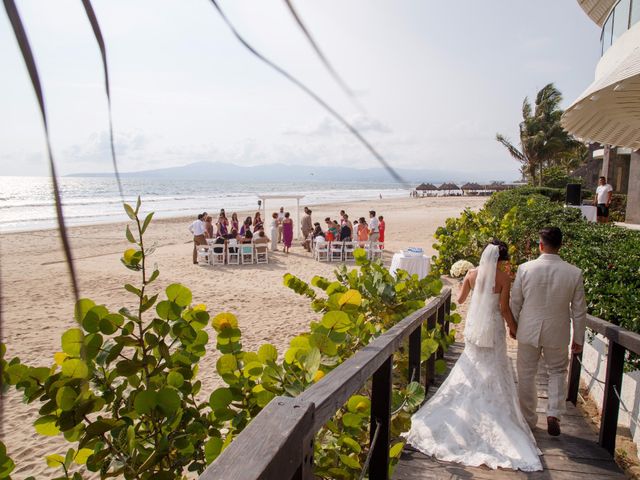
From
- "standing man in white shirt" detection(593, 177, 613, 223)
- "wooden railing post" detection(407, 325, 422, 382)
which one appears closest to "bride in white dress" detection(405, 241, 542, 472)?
"wooden railing post" detection(407, 325, 422, 382)

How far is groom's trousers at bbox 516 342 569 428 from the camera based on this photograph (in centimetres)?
329

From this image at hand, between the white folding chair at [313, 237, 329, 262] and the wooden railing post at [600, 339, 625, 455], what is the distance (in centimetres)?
1057

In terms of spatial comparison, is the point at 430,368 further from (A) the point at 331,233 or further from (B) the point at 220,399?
(A) the point at 331,233

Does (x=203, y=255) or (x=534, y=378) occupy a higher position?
(x=534, y=378)

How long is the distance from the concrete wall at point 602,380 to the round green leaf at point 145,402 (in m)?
3.19

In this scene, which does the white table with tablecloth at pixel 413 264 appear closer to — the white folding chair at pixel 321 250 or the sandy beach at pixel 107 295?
the sandy beach at pixel 107 295

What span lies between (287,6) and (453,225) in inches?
401

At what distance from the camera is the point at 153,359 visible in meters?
1.66

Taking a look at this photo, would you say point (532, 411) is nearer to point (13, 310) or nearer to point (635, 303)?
point (635, 303)

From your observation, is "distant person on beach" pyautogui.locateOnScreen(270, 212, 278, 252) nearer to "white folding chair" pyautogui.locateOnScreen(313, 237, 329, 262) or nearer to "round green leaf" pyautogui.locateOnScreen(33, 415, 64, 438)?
"white folding chair" pyautogui.locateOnScreen(313, 237, 329, 262)

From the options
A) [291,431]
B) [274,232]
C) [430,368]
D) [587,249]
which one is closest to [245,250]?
[274,232]

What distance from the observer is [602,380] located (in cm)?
390

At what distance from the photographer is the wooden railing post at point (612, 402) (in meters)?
3.00

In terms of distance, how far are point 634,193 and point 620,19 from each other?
10.4 meters
